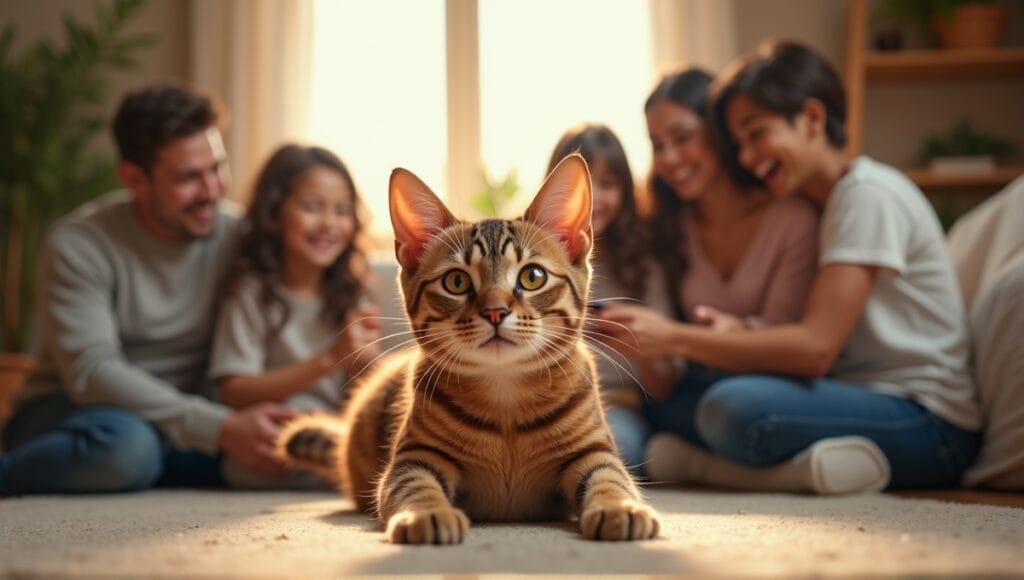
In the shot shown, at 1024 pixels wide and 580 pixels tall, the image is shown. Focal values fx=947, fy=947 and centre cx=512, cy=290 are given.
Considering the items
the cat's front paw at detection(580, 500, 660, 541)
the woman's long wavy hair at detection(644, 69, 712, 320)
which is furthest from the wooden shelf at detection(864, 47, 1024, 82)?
the cat's front paw at detection(580, 500, 660, 541)

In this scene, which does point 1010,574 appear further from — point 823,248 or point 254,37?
point 254,37

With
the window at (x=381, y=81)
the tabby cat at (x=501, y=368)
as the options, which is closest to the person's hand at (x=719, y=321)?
the tabby cat at (x=501, y=368)

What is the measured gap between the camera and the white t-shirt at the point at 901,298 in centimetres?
192

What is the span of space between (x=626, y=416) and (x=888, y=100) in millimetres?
2498

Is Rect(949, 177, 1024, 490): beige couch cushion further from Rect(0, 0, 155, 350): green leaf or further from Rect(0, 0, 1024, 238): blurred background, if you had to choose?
Rect(0, 0, 155, 350): green leaf

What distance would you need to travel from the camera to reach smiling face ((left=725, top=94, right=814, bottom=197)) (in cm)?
202

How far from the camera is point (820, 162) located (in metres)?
2.07

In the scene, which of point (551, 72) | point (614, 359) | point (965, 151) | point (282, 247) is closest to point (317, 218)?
point (282, 247)

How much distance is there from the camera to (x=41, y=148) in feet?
12.1

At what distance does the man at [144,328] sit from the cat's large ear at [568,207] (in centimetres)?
Result: 95

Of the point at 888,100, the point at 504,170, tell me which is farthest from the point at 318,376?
the point at 888,100

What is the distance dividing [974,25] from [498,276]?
3.18m

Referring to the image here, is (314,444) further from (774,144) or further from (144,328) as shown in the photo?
(774,144)

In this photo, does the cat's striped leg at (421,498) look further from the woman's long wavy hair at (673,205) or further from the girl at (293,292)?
the woman's long wavy hair at (673,205)
